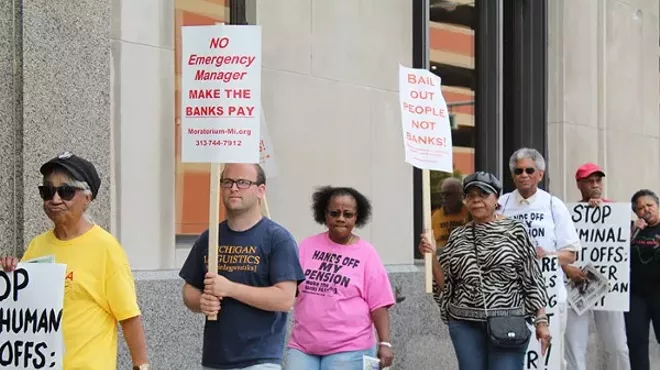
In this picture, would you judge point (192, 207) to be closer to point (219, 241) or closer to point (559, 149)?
point (219, 241)

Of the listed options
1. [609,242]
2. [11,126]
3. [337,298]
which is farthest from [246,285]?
[609,242]

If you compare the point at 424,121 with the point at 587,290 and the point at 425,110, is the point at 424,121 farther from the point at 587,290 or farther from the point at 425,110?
the point at 587,290

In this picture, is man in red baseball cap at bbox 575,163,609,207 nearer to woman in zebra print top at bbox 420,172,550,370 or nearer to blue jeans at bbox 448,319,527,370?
→ woman in zebra print top at bbox 420,172,550,370

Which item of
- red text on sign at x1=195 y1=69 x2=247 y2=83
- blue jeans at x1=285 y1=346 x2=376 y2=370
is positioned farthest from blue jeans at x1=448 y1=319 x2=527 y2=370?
red text on sign at x1=195 y1=69 x2=247 y2=83

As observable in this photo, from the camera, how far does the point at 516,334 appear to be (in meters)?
7.18

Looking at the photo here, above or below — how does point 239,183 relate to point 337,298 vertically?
above

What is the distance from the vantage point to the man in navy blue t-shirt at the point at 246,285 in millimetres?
5621

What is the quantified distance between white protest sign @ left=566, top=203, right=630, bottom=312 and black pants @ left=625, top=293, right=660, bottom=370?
0.81m

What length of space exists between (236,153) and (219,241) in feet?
1.57

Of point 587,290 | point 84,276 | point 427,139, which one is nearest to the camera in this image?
point 84,276

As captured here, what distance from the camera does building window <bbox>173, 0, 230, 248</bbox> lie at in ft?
29.0

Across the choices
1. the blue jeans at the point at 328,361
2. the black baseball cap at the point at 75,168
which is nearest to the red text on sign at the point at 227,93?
the black baseball cap at the point at 75,168

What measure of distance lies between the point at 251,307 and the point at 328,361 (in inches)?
56.1

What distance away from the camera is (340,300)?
23.1 feet
